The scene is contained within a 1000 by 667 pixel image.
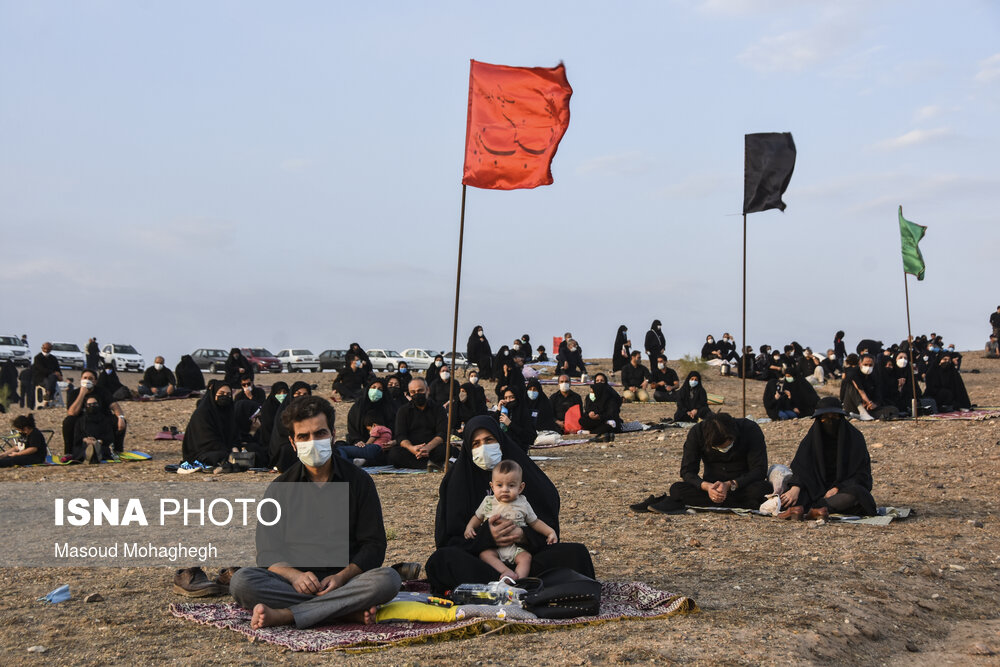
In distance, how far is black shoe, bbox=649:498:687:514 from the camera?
9.06 m

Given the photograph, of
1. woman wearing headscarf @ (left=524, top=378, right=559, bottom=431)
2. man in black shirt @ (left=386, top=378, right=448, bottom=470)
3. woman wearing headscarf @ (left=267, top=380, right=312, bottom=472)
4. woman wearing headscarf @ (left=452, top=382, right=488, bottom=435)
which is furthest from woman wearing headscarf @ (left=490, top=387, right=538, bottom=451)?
woman wearing headscarf @ (left=524, top=378, right=559, bottom=431)

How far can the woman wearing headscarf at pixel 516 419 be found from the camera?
13.1 meters

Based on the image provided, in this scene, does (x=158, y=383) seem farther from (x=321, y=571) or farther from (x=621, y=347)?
(x=321, y=571)

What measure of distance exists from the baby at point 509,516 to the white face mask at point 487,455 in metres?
0.25

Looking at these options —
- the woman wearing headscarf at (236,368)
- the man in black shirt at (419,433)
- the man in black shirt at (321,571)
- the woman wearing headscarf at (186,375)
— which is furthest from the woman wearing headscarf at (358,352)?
the man in black shirt at (321,571)

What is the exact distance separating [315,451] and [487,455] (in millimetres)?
1121

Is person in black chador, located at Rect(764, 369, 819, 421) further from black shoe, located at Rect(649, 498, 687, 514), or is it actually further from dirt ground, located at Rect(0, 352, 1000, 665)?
black shoe, located at Rect(649, 498, 687, 514)

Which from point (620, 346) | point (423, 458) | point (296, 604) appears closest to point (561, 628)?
point (296, 604)

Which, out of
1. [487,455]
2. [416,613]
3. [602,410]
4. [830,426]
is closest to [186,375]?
[602,410]

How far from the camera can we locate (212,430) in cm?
1327

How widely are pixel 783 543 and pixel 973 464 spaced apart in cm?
520

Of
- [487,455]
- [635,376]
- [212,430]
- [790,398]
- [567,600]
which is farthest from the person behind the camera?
[635,376]

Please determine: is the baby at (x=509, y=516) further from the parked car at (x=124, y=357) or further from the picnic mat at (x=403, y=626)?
the parked car at (x=124, y=357)

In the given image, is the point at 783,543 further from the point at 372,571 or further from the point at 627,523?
the point at 372,571
